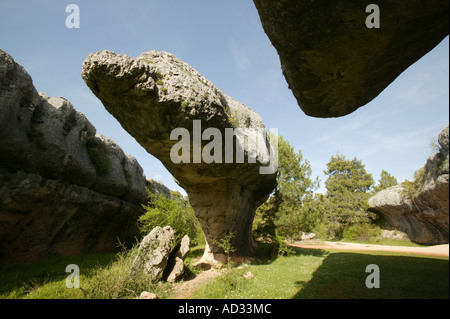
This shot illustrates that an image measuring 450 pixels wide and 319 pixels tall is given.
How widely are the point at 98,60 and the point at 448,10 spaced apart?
6630mm

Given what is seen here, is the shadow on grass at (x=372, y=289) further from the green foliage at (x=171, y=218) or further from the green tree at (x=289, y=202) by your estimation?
the green foliage at (x=171, y=218)

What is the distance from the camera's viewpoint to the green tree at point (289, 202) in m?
14.7

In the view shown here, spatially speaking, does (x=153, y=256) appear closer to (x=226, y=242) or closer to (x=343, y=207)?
(x=226, y=242)

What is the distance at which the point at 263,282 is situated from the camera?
26.8ft

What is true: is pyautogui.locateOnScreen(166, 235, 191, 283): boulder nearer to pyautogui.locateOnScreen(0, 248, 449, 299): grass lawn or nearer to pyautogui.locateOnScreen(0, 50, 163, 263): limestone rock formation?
pyautogui.locateOnScreen(0, 248, 449, 299): grass lawn

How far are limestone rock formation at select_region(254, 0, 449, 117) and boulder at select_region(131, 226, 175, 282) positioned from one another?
8531 mm

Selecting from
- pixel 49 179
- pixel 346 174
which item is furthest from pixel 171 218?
pixel 346 174

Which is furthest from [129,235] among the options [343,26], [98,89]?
[343,26]

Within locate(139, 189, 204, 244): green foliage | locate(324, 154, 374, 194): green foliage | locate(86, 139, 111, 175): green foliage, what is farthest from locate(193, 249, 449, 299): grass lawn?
locate(324, 154, 374, 194): green foliage

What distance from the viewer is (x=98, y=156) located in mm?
16219

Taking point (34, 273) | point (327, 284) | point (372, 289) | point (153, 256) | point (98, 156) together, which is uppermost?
point (98, 156)

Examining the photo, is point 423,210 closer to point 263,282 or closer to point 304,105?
point 263,282

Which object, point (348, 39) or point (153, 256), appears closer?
point (348, 39)

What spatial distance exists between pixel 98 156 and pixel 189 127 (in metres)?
13.1
